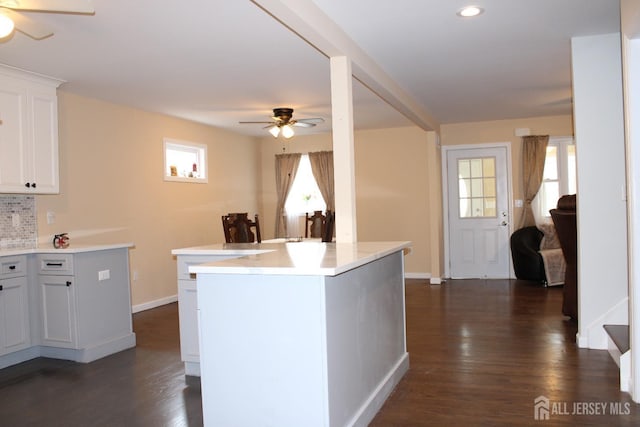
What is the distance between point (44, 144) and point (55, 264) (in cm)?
113

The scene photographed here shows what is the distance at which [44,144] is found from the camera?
4508mm

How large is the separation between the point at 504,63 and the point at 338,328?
130 inches

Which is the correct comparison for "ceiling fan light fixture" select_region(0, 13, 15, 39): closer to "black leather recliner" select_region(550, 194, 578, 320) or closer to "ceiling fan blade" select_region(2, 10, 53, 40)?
"ceiling fan blade" select_region(2, 10, 53, 40)

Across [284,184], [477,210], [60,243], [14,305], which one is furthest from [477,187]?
[14,305]

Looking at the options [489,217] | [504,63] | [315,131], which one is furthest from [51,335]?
[489,217]

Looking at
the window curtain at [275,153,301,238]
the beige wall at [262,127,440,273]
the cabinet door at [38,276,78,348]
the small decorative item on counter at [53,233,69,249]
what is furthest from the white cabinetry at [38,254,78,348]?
the beige wall at [262,127,440,273]

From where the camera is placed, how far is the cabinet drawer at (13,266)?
3988 millimetres

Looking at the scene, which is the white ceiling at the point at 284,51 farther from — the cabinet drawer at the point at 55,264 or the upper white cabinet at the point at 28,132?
the cabinet drawer at the point at 55,264

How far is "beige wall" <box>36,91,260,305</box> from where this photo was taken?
16.9ft

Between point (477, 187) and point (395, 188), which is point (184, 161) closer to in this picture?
point (395, 188)

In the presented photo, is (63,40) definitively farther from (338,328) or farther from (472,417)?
(472,417)

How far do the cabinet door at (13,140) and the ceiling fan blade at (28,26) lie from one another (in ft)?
4.57

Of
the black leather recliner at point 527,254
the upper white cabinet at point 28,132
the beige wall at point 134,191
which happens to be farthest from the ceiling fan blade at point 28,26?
the black leather recliner at point 527,254

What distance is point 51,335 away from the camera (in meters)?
4.17
